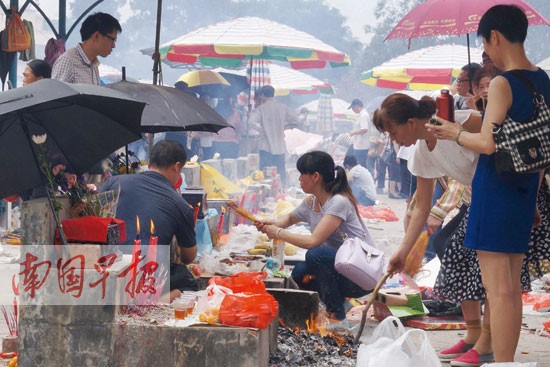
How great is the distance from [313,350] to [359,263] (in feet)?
3.06

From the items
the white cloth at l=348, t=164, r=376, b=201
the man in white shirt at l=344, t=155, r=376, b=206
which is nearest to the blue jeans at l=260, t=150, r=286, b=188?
the man in white shirt at l=344, t=155, r=376, b=206

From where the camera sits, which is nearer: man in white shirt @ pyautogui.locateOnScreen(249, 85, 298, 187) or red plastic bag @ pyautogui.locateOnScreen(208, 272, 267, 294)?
red plastic bag @ pyautogui.locateOnScreen(208, 272, 267, 294)

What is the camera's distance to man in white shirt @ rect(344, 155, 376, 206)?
581 inches

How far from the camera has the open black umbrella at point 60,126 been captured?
4215 millimetres

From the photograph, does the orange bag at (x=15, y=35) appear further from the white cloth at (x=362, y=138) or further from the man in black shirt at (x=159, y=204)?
the white cloth at (x=362, y=138)

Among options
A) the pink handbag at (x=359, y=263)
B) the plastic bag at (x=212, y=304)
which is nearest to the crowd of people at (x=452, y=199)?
the pink handbag at (x=359, y=263)

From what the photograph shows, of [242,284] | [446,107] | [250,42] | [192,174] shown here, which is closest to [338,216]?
[242,284]

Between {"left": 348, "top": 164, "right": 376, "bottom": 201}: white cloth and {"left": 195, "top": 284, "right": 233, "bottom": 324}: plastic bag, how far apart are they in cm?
1024

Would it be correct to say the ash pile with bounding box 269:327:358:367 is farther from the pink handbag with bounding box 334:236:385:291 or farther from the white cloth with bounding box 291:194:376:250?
the white cloth with bounding box 291:194:376:250

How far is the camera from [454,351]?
543 cm

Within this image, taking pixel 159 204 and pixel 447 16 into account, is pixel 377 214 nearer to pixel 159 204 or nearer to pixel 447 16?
pixel 447 16

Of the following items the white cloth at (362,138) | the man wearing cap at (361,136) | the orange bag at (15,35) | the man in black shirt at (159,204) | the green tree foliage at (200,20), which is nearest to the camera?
the man in black shirt at (159,204)

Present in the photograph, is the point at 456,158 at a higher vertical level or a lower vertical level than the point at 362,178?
higher

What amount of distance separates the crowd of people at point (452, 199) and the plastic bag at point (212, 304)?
32.3 inches
